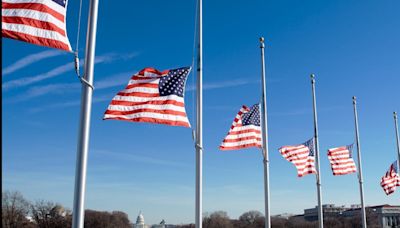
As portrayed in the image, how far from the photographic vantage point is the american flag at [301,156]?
29.2 meters

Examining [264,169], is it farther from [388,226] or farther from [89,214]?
[388,226]

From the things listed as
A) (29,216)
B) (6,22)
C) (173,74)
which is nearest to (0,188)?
(6,22)

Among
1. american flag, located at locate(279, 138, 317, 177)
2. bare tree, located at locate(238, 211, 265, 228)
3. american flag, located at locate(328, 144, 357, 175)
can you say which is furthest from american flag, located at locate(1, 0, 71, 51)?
bare tree, located at locate(238, 211, 265, 228)

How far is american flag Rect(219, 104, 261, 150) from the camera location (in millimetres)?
23094

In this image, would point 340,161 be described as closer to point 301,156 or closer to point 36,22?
point 301,156

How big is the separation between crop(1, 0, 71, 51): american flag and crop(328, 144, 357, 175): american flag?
81.4 feet

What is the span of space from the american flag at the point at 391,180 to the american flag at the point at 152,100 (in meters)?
27.0

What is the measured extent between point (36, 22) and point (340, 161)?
2605 centimetres

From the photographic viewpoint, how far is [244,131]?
77.6 ft

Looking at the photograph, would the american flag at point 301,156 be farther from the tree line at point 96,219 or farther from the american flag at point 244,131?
the tree line at point 96,219

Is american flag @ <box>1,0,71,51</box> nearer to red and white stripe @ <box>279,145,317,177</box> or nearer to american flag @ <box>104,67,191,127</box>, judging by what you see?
american flag @ <box>104,67,191,127</box>

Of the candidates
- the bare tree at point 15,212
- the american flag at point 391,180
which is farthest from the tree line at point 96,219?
the american flag at point 391,180

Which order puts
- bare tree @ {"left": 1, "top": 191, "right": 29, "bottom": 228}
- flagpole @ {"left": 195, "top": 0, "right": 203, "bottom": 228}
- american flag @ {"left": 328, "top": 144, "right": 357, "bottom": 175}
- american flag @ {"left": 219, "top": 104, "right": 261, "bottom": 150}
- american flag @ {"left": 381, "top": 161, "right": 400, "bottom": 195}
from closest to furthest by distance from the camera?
1. flagpole @ {"left": 195, "top": 0, "right": 203, "bottom": 228}
2. american flag @ {"left": 219, "top": 104, "right": 261, "bottom": 150}
3. american flag @ {"left": 328, "top": 144, "right": 357, "bottom": 175}
4. american flag @ {"left": 381, "top": 161, "right": 400, "bottom": 195}
5. bare tree @ {"left": 1, "top": 191, "right": 29, "bottom": 228}

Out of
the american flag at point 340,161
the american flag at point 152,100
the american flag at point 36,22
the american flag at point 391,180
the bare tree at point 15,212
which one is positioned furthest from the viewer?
the bare tree at point 15,212
